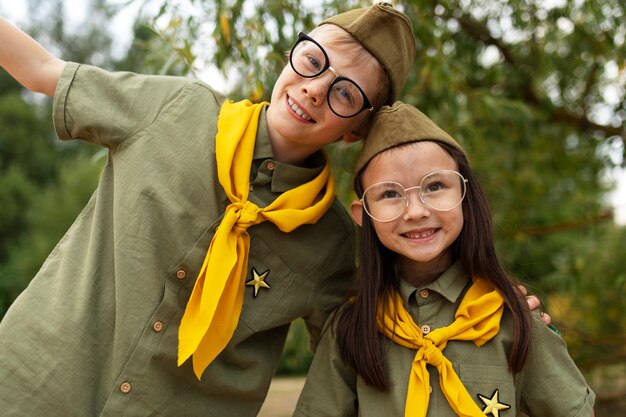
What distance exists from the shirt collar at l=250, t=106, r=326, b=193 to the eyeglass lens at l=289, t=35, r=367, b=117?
0.67 feet

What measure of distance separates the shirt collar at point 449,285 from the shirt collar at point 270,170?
17.3 inches

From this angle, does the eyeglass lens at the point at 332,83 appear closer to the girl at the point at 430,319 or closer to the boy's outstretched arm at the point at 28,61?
the girl at the point at 430,319

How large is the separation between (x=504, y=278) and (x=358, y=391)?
20.5 inches

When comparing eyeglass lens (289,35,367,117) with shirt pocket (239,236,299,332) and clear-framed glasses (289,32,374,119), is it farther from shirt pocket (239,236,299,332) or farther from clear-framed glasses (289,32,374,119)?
shirt pocket (239,236,299,332)

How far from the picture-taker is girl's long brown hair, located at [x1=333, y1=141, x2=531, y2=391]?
75.7 inches

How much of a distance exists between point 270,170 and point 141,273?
47 centimetres

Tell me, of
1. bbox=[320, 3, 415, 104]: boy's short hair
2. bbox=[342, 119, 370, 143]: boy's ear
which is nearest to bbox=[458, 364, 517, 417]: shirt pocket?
bbox=[342, 119, 370, 143]: boy's ear

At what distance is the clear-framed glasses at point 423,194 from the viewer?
1.94 meters

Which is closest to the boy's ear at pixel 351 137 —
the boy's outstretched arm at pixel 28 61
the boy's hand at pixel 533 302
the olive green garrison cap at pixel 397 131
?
the olive green garrison cap at pixel 397 131

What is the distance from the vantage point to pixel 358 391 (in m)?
1.98

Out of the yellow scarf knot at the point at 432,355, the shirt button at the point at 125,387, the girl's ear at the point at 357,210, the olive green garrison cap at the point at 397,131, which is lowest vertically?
the shirt button at the point at 125,387

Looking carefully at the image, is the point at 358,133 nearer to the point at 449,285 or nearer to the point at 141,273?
the point at 449,285

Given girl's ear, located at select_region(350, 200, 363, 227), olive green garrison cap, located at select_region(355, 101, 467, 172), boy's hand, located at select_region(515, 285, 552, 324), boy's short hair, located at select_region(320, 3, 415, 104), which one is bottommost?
boy's hand, located at select_region(515, 285, 552, 324)

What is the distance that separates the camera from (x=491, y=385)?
74.6 inches
